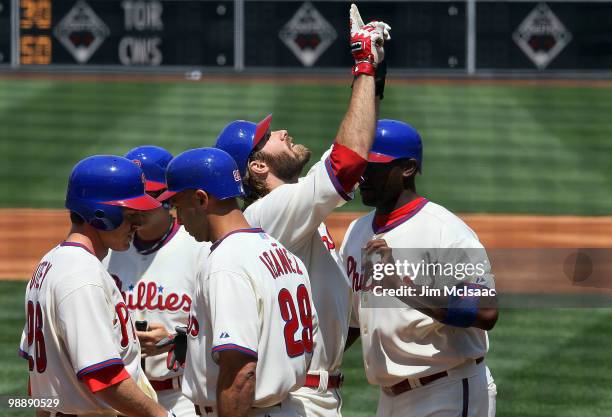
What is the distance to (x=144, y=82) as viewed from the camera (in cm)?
1656

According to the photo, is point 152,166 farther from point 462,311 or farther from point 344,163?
point 462,311

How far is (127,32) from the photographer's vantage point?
14.5 meters

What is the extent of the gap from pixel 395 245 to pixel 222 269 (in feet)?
3.55

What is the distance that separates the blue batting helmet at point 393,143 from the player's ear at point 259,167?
1.43ft

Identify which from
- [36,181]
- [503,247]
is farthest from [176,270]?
[36,181]

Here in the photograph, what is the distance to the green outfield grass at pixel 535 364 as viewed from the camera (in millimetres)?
5875

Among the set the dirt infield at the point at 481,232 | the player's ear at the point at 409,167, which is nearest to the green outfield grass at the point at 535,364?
the dirt infield at the point at 481,232

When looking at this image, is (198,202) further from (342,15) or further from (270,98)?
(270,98)

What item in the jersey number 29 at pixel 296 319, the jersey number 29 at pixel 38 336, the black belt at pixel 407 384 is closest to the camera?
the jersey number 29 at pixel 296 319

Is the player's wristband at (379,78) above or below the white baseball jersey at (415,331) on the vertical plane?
above

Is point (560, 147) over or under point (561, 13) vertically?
under

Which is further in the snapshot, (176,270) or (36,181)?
(36,181)

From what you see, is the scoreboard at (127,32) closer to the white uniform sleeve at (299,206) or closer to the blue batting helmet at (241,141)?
the blue batting helmet at (241,141)

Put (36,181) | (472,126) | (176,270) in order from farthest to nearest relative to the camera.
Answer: (472,126), (36,181), (176,270)
